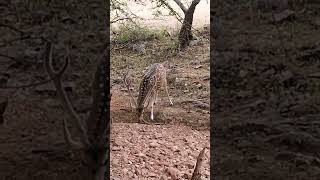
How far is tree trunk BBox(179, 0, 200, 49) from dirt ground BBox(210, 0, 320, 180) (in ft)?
14.0

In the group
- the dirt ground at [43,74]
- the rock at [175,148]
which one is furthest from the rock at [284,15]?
the rock at [175,148]

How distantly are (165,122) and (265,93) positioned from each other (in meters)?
3.34

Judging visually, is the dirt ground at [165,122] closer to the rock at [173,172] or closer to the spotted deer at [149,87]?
the rock at [173,172]

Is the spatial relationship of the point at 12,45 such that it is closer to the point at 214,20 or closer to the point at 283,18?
the point at 214,20

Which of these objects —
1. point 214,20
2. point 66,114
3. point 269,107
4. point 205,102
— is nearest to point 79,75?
point 66,114

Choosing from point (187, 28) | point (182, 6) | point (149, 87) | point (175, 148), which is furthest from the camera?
point (182, 6)

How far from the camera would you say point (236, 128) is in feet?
6.23

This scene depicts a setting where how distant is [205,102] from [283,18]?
395 cm

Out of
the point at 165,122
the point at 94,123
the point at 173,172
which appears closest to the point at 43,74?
the point at 94,123

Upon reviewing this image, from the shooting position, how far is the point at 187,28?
6570 millimetres

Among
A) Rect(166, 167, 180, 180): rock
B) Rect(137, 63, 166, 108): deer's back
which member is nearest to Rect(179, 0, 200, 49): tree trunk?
Rect(137, 63, 166, 108): deer's back

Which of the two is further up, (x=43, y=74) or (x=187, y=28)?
(x=187, y=28)

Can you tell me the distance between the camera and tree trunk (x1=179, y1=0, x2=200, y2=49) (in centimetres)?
645

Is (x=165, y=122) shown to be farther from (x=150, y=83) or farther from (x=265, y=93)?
(x=265, y=93)
